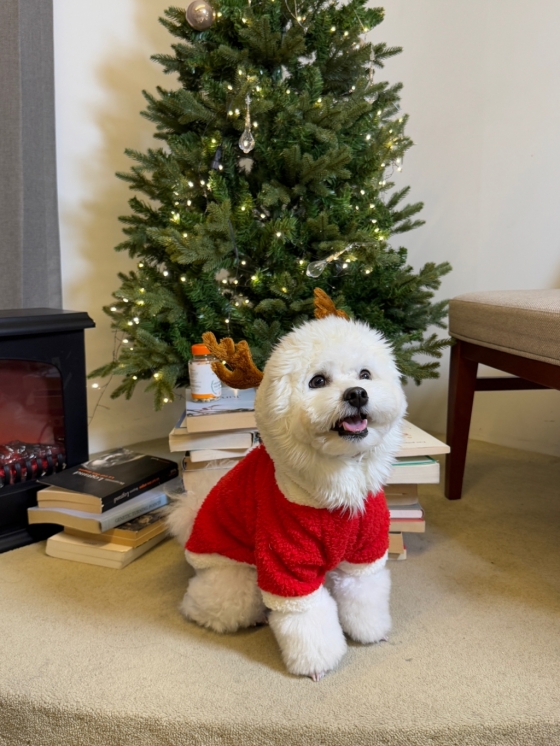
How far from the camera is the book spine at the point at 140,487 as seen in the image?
1082 mm

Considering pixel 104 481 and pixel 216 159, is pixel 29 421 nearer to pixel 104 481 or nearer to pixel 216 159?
pixel 104 481

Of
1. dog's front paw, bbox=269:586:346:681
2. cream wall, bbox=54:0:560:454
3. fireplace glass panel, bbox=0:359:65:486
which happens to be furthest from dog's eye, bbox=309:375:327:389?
cream wall, bbox=54:0:560:454

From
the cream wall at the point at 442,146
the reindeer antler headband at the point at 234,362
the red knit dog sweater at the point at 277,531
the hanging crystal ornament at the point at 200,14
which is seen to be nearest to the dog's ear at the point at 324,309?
the reindeer antler headband at the point at 234,362

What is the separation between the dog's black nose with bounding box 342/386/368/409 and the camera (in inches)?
25.4

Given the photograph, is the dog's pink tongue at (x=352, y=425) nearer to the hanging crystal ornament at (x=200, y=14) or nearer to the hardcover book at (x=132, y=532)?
the hardcover book at (x=132, y=532)

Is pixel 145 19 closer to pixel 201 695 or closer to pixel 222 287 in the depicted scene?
pixel 222 287

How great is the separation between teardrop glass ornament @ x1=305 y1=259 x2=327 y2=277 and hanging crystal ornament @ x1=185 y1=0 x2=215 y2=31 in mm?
604

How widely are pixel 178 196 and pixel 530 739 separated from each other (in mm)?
1179

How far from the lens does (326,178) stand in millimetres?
1280

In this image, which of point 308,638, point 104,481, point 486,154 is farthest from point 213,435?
point 486,154

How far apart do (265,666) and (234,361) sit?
0.43 metres

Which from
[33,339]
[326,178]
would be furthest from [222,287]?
[33,339]

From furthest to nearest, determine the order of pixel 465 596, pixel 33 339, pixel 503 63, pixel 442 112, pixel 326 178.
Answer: pixel 442 112 → pixel 503 63 → pixel 326 178 → pixel 33 339 → pixel 465 596

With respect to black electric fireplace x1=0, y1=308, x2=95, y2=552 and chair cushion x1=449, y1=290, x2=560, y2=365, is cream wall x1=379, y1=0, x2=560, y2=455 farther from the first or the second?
black electric fireplace x1=0, y1=308, x2=95, y2=552
